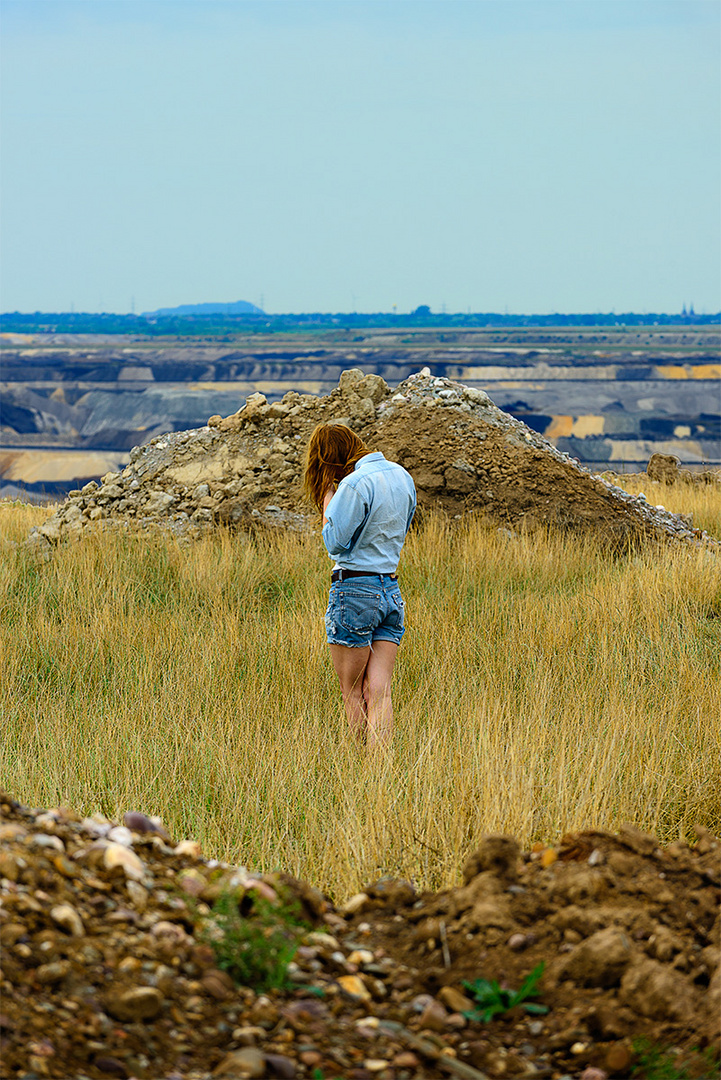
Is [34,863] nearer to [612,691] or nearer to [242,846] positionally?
[242,846]

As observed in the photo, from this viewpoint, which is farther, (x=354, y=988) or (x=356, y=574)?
(x=356, y=574)

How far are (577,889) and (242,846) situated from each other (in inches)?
63.3

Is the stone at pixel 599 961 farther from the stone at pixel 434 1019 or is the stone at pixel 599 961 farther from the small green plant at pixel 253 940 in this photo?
the small green plant at pixel 253 940

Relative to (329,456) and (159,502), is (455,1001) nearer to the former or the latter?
(329,456)

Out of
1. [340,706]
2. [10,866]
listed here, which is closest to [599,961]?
[10,866]

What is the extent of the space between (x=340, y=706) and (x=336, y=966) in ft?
10.7

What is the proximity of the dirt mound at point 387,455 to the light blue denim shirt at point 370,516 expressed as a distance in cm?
638

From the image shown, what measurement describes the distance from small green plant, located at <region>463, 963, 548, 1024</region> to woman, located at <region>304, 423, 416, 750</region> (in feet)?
7.26

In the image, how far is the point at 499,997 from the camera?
257 cm

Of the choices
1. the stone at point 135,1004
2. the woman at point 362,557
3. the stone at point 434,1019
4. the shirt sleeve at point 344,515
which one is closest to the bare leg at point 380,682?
the woman at point 362,557

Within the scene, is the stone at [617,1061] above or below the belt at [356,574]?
below

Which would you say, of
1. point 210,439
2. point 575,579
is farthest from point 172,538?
point 575,579

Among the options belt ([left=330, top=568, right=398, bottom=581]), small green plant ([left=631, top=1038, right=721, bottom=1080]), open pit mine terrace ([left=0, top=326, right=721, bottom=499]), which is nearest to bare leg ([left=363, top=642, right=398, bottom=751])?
belt ([left=330, top=568, right=398, bottom=581])

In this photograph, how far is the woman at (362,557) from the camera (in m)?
4.92
